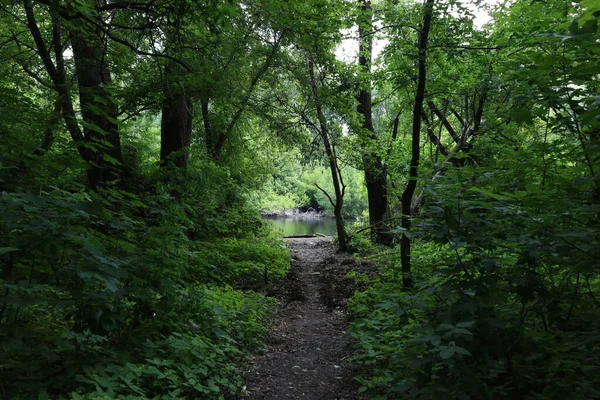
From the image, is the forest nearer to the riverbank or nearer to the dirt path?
the dirt path

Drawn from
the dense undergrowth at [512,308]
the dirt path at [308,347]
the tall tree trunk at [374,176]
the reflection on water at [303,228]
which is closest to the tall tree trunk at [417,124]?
the dirt path at [308,347]

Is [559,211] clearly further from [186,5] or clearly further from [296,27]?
[296,27]

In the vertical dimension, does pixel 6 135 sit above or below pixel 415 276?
above

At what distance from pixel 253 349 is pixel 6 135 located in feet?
11.6

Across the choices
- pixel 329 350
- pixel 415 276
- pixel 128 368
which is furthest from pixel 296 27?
pixel 128 368

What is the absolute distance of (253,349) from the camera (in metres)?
4.79

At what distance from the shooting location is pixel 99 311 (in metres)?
2.62

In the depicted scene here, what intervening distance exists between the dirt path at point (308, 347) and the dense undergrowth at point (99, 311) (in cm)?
39

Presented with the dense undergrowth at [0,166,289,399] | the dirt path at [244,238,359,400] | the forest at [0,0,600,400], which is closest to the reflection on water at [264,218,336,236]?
the dirt path at [244,238,359,400]

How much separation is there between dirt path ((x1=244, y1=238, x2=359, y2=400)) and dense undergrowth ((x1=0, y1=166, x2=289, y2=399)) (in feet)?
1.28

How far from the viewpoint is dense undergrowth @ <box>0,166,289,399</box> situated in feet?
7.77

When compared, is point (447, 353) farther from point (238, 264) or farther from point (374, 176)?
point (374, 176)

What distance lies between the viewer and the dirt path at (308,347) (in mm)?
3916

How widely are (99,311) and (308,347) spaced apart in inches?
127
